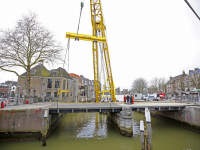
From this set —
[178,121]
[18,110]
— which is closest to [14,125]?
[18,110]

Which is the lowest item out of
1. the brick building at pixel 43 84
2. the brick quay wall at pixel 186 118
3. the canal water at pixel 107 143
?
the canal water at pixel 107 143

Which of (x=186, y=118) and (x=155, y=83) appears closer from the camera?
(x=186, y=118)

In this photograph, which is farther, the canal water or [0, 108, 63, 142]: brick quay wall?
[0, 108, 63, 142]: brick quay wall

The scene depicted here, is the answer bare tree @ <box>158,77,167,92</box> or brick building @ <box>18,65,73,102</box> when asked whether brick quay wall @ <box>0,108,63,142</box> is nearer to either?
brick building @ <box>18,65,73,102</box>

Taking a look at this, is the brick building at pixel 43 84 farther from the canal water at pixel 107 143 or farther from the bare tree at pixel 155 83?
the bare tree at pixel 155 83

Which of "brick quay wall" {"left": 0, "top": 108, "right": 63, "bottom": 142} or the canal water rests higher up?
"brick quay wall" {"left": 0, "top": 108, "right": 63, "bottom": 142}

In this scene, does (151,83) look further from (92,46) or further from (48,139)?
(48,139)

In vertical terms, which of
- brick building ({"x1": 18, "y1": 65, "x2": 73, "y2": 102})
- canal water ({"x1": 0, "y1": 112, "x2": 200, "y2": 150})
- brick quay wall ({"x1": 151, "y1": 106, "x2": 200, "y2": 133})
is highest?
brick building ({"x1": 18, "y1": 65, "x2": 73, "y2": 102})

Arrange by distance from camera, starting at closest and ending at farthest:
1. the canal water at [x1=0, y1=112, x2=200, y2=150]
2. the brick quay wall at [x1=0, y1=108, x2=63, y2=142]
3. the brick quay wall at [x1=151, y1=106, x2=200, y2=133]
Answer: the canal water at [x1=0, y1=112, x2=200, y2=150], the brick quay wall at [x1=0, y1=108, x2=63, y2=142], the brick quay wall at [x1=151, y1=106, x2=200, y2=133]

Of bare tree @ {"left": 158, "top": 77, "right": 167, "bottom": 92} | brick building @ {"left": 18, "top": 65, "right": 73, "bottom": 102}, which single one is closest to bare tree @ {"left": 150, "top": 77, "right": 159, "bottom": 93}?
bare tree @ {"left": 158, "top": 77, "right": 167, "bottom": 92}

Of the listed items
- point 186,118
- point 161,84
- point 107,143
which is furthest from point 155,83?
point 107,143

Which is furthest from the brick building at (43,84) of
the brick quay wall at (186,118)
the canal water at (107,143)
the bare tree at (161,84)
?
the bare tree at (161,84)

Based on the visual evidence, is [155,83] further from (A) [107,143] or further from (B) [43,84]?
Answer: (A) [107,143]

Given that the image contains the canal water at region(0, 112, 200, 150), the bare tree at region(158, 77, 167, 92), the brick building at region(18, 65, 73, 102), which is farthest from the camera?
the bare tree at region(158, 77, 167, 92)
